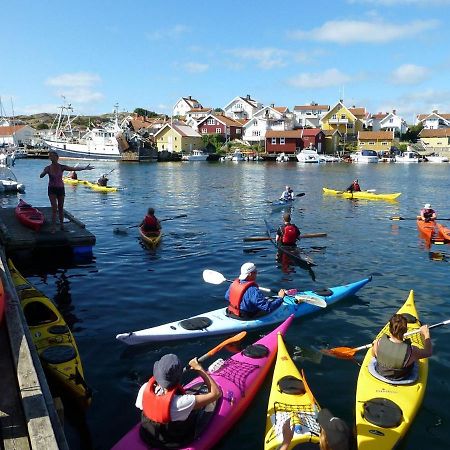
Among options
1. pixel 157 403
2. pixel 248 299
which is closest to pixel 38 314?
pixel 248 299

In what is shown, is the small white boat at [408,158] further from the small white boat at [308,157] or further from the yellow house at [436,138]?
the small white boat at [308,157]

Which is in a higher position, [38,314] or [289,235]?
[289,235]

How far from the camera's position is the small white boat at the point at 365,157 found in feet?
271

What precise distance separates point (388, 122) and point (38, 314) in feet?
346

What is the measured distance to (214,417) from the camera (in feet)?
20.4

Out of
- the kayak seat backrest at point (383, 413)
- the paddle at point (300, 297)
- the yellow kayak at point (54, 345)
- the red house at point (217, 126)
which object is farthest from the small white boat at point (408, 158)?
the kayak seat backrest at point (383, 413)

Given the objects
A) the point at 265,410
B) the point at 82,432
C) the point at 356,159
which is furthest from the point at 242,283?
the point at 356,159

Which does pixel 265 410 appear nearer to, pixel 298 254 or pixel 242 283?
pixel 242 283

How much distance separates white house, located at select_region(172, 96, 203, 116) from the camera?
129875 millimetres

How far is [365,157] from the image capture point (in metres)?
82.8

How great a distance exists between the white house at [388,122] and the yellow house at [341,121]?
6419 millimetres

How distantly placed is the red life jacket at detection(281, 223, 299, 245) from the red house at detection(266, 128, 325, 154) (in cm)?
7501

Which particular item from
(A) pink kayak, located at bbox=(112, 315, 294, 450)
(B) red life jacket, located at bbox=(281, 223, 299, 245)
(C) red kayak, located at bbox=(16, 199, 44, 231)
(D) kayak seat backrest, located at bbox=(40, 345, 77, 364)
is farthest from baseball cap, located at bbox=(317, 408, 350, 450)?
(C) red kayak, located at bbox=(16, 199, 44, 231)

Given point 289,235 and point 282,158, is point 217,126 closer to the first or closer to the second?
point 282,158
